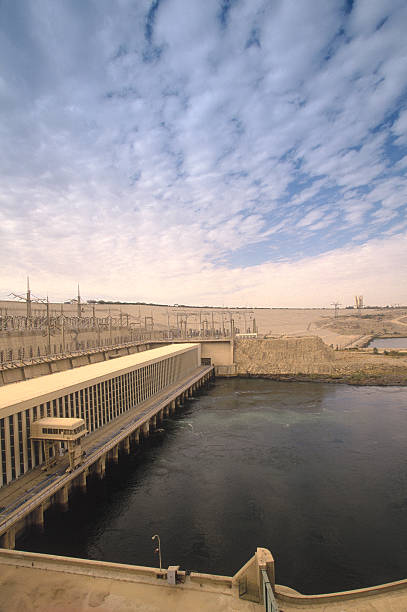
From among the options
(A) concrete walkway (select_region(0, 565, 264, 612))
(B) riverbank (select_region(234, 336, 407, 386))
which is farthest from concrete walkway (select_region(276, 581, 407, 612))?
(B) riverbank (select_region(234, 336, 407, 386))

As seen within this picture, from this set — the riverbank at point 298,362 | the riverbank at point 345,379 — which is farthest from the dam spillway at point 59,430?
the riverbank at point 298,362

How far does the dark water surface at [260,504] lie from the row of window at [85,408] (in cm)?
261

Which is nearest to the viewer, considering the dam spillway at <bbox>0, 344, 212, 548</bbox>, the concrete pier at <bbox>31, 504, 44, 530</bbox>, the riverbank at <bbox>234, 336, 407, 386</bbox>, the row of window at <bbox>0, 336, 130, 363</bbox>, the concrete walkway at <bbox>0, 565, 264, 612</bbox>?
the concrete walkway at <bbox>0, 565, 264, 612</bbox>

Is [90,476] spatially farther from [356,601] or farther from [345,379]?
[345,379]

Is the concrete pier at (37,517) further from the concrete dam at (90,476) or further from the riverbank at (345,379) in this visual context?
the riverbank at (345,379)

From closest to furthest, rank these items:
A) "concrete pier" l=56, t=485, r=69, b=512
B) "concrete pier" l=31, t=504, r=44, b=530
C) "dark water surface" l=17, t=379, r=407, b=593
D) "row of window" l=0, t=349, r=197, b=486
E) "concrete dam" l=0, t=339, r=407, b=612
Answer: "concrete dam" l=0, t=339, r=407, b=612 → "dark water surface" l=17, t=379, r=407, b=593 → "concrete pier" l=31, t=504, r=44, b=530 → "row of window" l=0, t=349, r=197, b=486 → "concrete pier" l=56, t=485, r=69, b=512

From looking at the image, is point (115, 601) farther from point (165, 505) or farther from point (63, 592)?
point (165, 505)

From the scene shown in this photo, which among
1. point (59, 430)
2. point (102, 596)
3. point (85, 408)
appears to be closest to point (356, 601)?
point (102, 596)

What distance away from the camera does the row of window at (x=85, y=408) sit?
565 inches

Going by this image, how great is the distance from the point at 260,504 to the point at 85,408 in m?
10.2

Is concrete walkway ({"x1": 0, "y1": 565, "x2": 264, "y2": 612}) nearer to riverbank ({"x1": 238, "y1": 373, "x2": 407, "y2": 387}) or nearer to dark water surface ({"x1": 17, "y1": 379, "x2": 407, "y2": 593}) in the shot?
dark water surface ({"x1": 17, "y1": 379, "x2": 407, "y2": 593})

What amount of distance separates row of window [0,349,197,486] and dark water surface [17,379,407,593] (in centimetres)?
261

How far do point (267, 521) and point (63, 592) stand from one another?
8955 millimetres

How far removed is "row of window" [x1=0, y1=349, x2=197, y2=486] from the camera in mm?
14344
